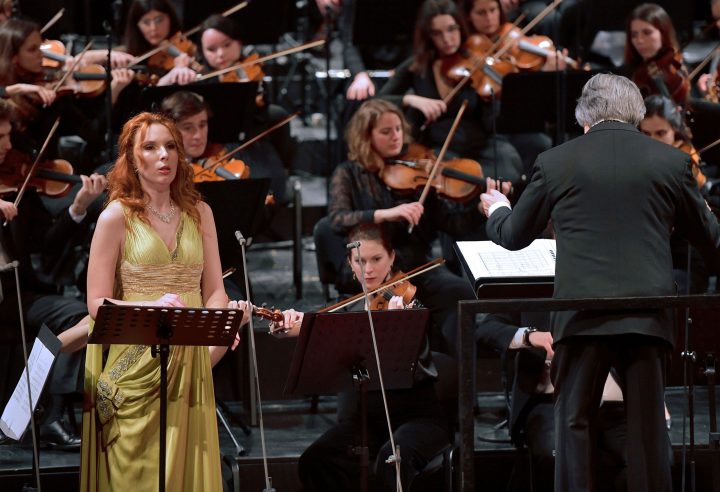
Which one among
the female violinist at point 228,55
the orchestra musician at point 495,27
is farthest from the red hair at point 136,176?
the orchestra musician at point 495,27

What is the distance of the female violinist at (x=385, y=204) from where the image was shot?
4969 mm

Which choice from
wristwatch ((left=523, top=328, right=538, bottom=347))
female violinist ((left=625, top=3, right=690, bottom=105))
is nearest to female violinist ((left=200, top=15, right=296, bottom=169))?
female violinist ((left=625, top=3, right=690, bottom=105))

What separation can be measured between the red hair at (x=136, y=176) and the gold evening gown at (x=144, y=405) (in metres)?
0.08

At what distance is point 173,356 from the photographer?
3520 mm

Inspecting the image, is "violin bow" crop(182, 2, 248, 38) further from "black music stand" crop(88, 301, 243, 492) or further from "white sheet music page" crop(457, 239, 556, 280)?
"black music stand" crop(88, 301, 243, 492)

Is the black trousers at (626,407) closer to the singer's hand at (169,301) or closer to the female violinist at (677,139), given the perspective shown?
the singer's hand at (169,301)

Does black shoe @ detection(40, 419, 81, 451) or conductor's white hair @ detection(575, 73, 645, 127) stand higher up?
conductor's white hair @ detection(575, 73, 645, 127)

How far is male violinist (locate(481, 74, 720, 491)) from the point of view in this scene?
300 centimetres

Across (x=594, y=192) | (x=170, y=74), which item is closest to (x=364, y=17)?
(x=170, y=74)

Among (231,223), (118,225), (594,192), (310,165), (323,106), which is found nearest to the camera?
(594,192)

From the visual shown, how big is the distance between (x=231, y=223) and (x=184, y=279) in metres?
0.93

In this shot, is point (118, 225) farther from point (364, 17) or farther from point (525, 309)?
point (364, 17)

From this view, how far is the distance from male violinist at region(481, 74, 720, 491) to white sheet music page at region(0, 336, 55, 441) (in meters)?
1.44

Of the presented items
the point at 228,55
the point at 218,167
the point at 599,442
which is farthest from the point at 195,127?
the point at 599,442
